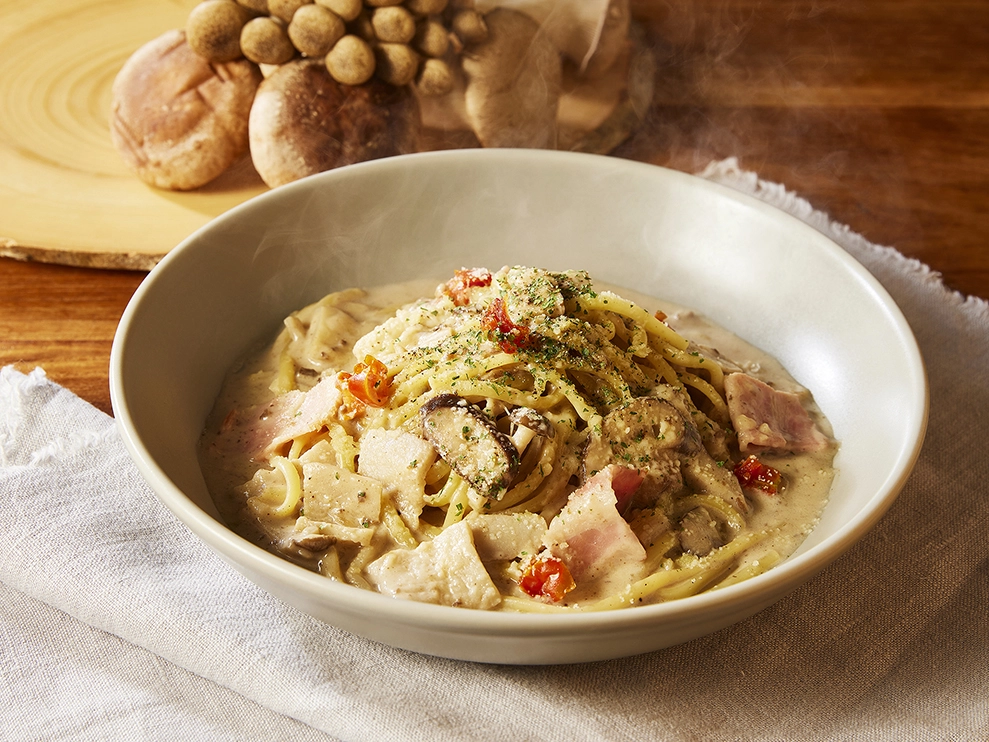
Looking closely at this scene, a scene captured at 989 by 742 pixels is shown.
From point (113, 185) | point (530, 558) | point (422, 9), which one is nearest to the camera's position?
point (530, 558)

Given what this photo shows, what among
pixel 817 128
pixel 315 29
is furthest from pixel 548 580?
pixel 817 128

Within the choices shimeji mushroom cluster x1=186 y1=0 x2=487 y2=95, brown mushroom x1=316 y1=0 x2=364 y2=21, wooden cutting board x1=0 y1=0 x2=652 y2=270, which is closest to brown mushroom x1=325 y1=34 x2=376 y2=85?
shimeji mushroom cluster x1=186 y1=0 x2=487 y2=95

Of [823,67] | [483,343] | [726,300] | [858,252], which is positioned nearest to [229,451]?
[483,343]

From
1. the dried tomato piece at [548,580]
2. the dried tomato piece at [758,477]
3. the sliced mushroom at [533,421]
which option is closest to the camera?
the dried tomato piece at [548,580]

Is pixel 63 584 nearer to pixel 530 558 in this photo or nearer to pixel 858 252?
pixel 530 558

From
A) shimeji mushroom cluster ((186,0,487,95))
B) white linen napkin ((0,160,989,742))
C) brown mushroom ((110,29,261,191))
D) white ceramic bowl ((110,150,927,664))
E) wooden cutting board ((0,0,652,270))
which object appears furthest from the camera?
brown mushroom ((110,29,261,191))

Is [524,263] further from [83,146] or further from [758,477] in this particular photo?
[83,146]

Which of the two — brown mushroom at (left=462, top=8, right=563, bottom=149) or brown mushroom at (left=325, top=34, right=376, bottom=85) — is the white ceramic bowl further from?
brown mushroom at (left=462, top=8, right=563, bottom=149)

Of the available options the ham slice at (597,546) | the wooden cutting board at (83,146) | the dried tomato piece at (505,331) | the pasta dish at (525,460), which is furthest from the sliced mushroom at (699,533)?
the wooden cutting board at (83,146)

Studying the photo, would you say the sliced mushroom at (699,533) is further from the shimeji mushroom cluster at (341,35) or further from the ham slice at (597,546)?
the shimeji mushroom cluster at (341,35)
